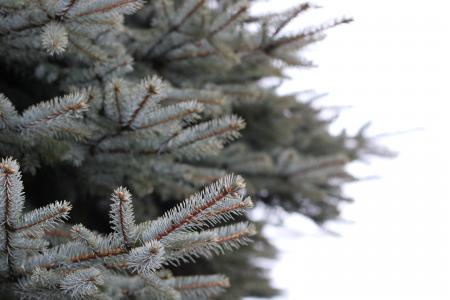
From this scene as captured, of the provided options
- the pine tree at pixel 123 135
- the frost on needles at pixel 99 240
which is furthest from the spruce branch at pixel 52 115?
the frost on needles at pixel 99 240

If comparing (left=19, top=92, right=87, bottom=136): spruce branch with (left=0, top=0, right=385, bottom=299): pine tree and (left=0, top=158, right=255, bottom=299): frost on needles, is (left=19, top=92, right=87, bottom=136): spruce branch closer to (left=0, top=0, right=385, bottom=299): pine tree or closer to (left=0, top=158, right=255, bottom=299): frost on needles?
(left=0, top=0, right=385, bottom=299): pine tree

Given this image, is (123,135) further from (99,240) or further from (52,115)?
(99,240)

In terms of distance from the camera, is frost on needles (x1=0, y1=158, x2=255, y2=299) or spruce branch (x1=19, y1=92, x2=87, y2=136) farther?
spruce branch (x1=19, y1=92, x2=87, y2=136)

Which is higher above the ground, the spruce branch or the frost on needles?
the spruce branch

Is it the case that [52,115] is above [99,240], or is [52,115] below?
above

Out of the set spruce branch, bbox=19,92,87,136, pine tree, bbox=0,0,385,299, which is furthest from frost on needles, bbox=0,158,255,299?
spruce branch, bbox=19,92,87,136

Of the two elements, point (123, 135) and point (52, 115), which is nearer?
point (52, 115)

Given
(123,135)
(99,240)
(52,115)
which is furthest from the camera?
(123,135)

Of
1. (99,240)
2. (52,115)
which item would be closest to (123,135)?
(52,115)
